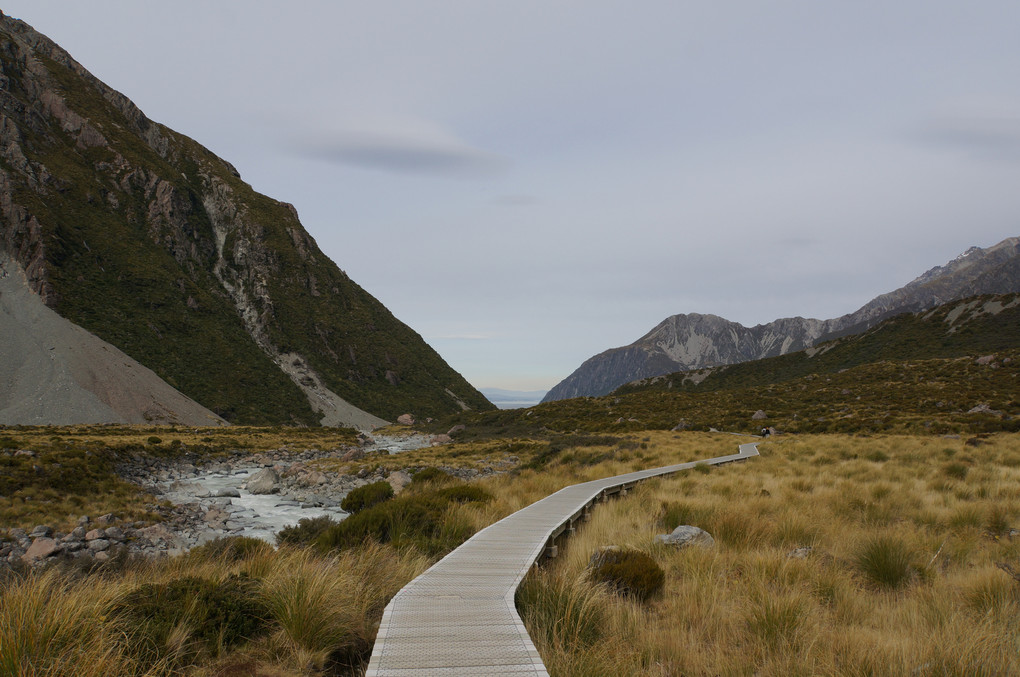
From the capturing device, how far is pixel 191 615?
185 inches

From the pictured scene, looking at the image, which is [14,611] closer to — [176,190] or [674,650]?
[674,650]

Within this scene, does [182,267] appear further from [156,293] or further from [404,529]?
[404,529]

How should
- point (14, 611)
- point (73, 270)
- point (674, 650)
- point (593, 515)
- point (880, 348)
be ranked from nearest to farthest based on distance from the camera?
point (14, 611), point (674, 650), point (593, 515), point (73, 270), point (880, 348)

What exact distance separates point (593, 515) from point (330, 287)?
5024 inches

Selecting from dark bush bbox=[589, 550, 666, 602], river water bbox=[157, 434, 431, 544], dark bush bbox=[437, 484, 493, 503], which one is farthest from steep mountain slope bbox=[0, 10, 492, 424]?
dark bush bbox=[589, 550, 666, 602]

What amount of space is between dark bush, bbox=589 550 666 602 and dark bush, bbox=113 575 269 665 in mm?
4013

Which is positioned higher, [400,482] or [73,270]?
[73,270]

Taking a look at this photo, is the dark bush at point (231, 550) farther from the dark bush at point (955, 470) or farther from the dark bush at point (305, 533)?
the dark bush at point (955, 470)

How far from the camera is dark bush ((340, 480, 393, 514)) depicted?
15.0 m

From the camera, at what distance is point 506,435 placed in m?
55.8

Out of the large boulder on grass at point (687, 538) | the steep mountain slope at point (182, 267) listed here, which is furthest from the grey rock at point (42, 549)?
the steep mountain slope at point (182, 267)

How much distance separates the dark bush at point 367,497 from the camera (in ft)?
49.3

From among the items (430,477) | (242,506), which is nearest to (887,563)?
(430,477)

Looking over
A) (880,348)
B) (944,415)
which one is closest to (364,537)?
(944,415)
